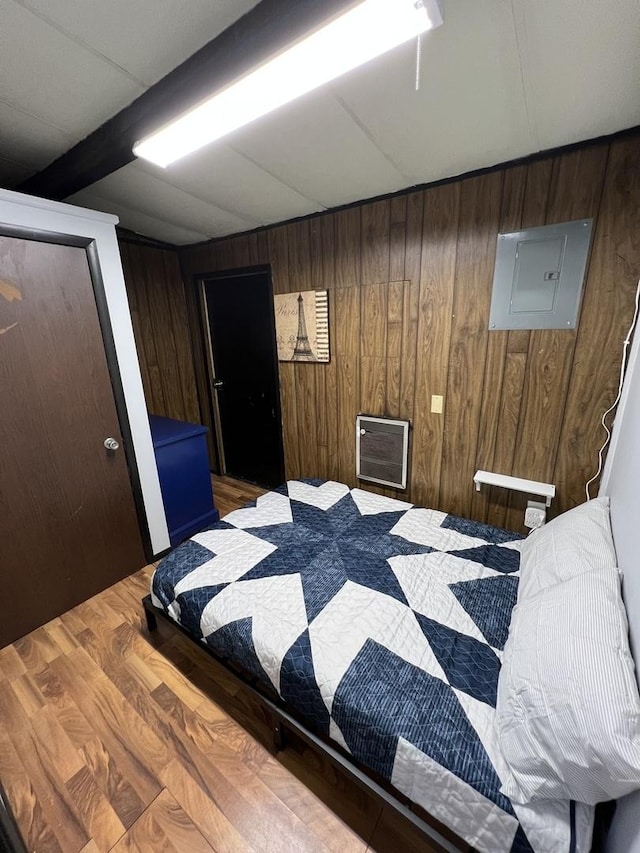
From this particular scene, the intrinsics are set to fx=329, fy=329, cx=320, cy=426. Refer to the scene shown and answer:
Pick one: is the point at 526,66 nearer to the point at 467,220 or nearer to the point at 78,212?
the point at 467,220

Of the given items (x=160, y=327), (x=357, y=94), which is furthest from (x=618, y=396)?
(x=160, y=327)

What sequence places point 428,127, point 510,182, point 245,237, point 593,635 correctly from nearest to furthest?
point 593,635
point 428,127
point 510,182
point 245,237

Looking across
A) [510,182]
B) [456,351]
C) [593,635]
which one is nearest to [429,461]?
[456,351]

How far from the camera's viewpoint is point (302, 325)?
99.2 inches

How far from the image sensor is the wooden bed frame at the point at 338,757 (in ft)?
3.07

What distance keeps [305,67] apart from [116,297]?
153 cm

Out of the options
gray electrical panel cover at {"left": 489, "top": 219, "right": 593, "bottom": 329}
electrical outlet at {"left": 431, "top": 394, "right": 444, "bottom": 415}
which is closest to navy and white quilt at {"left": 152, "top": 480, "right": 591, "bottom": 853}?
electrical outlet at {"left": 431, "top": 394, "right": 444, "bottom": 415}

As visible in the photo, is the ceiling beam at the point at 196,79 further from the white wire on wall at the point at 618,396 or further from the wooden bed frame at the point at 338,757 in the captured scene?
the wooden bed frame at the point at 338,757

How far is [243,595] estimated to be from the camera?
1411 millimetres

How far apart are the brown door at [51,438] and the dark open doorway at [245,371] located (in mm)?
1275

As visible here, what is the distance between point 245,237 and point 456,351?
6.35 feet

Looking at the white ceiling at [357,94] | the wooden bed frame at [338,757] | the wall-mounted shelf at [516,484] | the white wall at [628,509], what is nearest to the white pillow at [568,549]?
the white wall at [628,509]

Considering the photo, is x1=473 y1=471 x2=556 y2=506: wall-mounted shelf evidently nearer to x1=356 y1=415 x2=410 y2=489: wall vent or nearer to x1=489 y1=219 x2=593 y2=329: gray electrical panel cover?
x1=356 y1=415 x2=410 y2=489: wall vent

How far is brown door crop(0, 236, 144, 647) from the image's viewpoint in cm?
160
